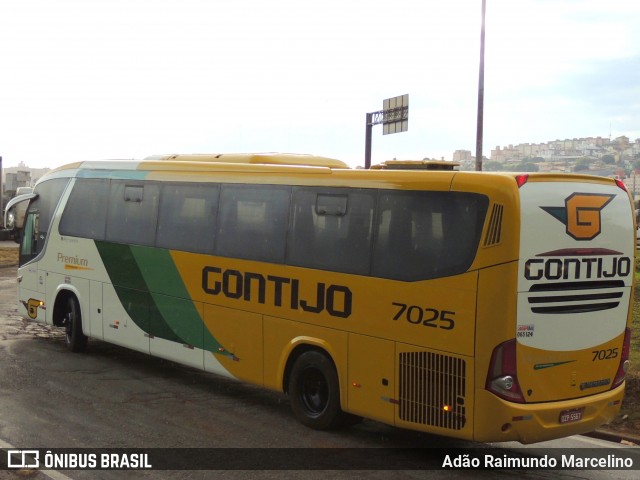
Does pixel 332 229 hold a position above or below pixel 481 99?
below

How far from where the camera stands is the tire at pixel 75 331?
1457 centimetres

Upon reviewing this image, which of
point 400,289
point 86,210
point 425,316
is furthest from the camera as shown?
point 86,210

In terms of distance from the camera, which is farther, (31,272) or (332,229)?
(31,272)

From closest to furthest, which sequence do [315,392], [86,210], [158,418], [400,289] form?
[400,289] < [315,392] < [158,418] < [86,210]

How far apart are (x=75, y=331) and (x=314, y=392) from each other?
6.30 m

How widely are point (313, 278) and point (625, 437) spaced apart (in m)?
4.24

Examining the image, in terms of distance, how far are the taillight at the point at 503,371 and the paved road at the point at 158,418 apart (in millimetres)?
1003

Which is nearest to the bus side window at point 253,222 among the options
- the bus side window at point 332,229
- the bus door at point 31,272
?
the bus side window at point 332,229

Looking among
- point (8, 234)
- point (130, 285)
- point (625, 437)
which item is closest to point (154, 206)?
point (130, 285)

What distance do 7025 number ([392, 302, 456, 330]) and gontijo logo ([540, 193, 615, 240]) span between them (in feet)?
4.74

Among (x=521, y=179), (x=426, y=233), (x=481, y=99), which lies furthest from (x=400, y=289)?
(x=481, y=99)

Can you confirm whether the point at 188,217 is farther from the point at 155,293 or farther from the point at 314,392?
the point at 314,392

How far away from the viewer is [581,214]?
827cm

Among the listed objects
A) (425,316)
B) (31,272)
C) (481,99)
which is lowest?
(31,272)
